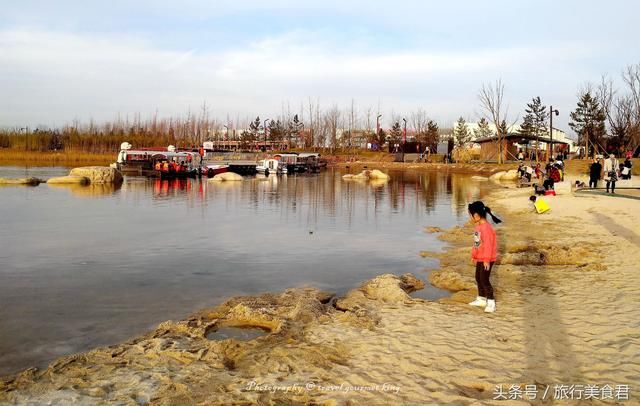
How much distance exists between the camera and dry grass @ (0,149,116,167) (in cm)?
7806

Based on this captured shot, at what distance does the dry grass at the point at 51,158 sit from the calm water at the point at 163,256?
53.7 m

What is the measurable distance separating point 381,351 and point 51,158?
3372 inches

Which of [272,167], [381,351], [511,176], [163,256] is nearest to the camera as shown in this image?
[381,351]

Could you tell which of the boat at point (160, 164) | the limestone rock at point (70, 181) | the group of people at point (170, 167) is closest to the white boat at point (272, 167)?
the boat at point (160, 164)

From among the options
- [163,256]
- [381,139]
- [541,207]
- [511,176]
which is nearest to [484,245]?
[163,256]

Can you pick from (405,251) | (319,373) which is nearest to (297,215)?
(405,251)

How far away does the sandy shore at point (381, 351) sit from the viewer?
5453 mm

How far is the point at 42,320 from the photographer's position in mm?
8523

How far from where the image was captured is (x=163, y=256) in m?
13.9

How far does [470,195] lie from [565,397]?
95.1 ft

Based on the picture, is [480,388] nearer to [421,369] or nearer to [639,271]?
[421,369]

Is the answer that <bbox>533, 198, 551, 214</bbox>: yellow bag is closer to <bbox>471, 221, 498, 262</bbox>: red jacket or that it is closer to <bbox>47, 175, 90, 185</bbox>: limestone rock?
<bbox>471, 221, 498, 262</bbox>: red jacket

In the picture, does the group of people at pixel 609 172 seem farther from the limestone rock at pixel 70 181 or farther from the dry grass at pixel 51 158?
the dry grass at pixel 51 158

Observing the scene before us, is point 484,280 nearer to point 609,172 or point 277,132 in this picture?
point 609,172
